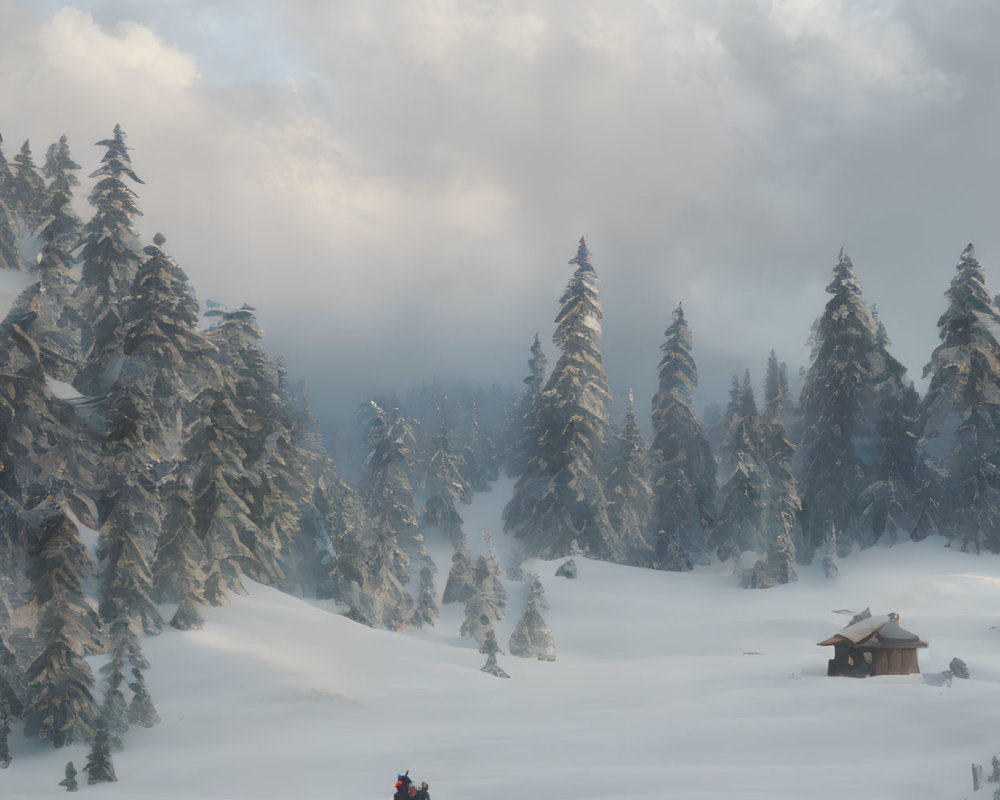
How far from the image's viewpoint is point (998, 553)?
42.2 m

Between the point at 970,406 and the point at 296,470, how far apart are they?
33754mm

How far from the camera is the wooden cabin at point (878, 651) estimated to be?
25.4m

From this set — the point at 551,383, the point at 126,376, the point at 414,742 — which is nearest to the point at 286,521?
the point at 126,376

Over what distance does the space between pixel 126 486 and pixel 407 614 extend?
27.7 meters

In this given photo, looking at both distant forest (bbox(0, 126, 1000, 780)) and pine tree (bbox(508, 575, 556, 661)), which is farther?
pine tree (bbox(508, 575, 556, 661))

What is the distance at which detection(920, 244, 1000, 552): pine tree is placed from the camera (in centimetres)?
4225

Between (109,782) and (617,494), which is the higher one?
(617,494)

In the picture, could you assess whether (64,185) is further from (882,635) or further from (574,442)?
(882,635)

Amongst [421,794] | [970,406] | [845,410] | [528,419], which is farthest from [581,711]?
[528,419]

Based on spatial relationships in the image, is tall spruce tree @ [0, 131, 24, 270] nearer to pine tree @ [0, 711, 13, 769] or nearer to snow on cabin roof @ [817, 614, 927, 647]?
pine tree @ [0, 711, 13, 769]

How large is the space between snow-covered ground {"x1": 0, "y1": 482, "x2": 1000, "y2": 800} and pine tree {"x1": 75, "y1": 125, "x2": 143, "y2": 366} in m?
14.5

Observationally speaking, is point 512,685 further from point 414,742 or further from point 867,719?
point 867,719

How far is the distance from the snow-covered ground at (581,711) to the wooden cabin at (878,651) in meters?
1.32

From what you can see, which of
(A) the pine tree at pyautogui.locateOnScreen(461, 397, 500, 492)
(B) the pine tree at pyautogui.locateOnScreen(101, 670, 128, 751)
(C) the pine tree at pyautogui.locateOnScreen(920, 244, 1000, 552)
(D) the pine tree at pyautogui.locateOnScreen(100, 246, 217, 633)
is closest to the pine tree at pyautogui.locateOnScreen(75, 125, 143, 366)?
(D) the pine tree at pyautogui.locateOnScreen(100, 246, 217, 633)
